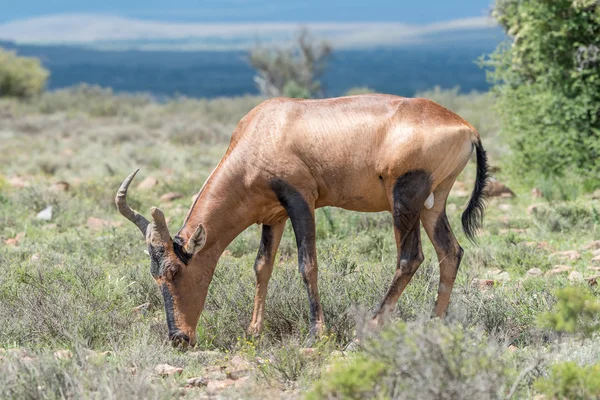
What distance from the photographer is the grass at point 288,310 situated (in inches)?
167

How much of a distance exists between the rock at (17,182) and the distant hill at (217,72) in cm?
7685

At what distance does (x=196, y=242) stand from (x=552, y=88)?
23.4 feet

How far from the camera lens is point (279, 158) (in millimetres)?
6070

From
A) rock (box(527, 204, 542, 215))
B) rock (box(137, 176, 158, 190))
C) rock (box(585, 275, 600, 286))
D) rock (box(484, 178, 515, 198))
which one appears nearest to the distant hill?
rock (box(137, 176, 158, 190))

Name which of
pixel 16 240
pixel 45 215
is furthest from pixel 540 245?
pixel 45 215

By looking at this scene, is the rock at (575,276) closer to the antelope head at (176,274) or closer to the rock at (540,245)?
the rock at (540,245)

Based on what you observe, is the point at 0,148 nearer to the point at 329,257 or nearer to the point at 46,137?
the point at 46,137

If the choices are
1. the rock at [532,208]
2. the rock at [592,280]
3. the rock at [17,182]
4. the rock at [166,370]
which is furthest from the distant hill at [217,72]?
the rock at [166,370]

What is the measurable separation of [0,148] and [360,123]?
1600 centimetres

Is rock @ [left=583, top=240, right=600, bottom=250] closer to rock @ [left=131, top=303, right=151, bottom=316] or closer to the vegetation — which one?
rock @ [left=131, top=303, right=151, bottom=316]

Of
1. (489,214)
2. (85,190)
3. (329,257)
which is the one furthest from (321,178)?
(85,190)

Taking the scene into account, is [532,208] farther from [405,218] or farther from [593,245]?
[405,218]

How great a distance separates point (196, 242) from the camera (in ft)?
19.4

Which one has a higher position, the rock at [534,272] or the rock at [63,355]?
the rock at [63,355]
